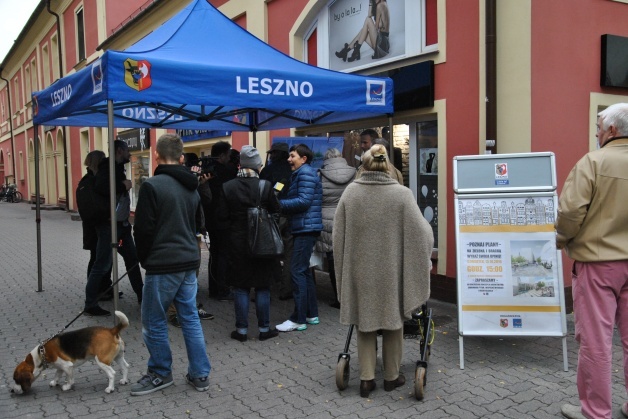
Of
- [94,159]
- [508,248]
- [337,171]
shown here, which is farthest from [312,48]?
[508,248]

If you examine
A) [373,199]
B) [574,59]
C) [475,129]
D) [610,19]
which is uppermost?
[610,19]

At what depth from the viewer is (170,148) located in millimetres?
Result: 3889

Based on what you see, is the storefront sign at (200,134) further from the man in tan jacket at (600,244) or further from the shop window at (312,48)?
the man in tan jacket at (600,244)

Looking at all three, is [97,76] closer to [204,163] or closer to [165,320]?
[204,163]

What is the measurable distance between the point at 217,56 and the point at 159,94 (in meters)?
1.01

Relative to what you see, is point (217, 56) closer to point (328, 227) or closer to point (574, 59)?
point (328, 227)

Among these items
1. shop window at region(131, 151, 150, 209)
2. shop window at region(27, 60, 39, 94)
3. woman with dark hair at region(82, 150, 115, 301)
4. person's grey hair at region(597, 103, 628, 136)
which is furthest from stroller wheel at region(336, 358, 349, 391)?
shop window at region(27, 60, 39, 94)

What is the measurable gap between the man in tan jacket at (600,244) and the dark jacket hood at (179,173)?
2.41m

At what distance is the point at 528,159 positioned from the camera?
444cm

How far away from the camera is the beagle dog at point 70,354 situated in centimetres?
388

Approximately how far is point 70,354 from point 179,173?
1.49m

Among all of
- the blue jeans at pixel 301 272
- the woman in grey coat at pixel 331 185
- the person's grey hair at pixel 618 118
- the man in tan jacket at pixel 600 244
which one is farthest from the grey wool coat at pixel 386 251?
the woman in grey coat at pixel 331 185

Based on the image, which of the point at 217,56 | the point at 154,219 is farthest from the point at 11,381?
the point at 217,56

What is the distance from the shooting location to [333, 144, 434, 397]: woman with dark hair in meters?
3.66
